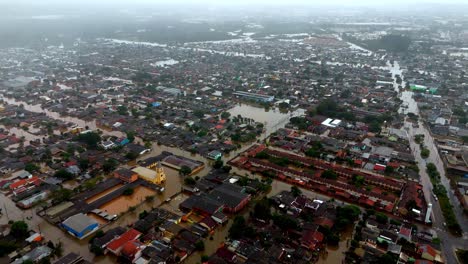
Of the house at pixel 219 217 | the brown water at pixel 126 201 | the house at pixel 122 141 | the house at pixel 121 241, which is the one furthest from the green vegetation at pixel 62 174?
the house at pixel 219 217

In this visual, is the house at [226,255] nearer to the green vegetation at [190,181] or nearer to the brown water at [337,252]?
the brown water at [337,252]

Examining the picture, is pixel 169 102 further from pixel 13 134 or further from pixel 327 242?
pixel 327 242

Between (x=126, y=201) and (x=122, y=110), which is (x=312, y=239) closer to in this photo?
(x=126, y=201)

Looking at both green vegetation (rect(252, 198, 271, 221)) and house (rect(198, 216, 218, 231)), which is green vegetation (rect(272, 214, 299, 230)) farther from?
house (rect(198, 216, 218, 231))

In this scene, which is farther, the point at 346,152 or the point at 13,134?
the point at 13,134

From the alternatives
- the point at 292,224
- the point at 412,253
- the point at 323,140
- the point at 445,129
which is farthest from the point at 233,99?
the point at 412,253

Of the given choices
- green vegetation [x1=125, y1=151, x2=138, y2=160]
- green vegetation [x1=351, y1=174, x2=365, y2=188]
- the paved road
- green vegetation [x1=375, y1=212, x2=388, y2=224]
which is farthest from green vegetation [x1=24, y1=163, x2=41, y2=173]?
the paved road

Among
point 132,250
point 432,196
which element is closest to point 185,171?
point 132,250
